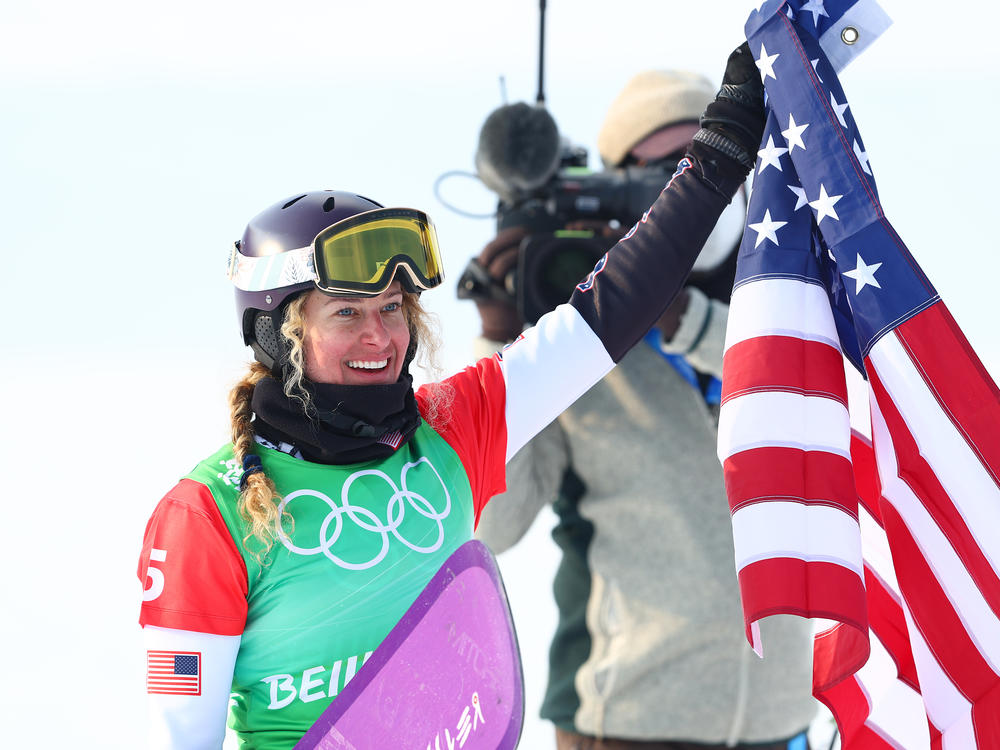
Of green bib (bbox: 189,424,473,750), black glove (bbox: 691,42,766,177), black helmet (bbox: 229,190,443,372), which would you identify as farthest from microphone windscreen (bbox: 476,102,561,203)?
green bib (bbox: 189,424,473,750)

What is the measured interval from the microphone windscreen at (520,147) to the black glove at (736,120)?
1.07m

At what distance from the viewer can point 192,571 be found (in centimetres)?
134

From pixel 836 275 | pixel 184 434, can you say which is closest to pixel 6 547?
pixel 184 434

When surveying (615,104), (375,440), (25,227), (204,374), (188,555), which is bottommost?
(188,555)

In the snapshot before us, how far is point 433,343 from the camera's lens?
1.71m

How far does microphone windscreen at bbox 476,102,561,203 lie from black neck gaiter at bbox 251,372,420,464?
1376 mm

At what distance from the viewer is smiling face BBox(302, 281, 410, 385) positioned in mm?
1524

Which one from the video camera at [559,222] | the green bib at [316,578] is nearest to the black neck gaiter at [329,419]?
the green bib at [316,578]

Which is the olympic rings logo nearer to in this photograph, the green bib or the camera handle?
the green bib

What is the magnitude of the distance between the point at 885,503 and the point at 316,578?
0.77 metres

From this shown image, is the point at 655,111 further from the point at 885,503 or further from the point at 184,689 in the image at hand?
the point at 184,689

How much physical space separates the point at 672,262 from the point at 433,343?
15.3 inches

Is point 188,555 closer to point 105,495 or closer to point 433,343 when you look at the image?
point 433,343

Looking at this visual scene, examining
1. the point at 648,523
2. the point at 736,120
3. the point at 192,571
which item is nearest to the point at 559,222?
the point at 648,523
